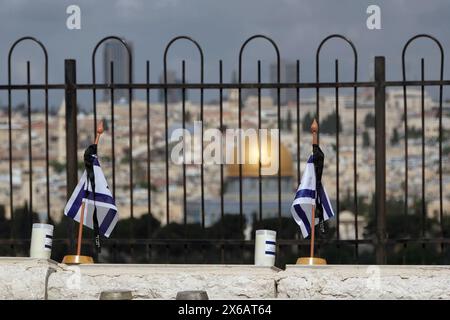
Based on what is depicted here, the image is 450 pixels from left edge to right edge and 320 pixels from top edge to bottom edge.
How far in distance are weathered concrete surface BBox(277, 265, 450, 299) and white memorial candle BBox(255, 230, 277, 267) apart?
54 cm

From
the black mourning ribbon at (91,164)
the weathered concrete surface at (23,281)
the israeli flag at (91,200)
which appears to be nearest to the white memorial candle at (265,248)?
the israeli flag at (91,200)

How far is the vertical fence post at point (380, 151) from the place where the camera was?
11.4 meters

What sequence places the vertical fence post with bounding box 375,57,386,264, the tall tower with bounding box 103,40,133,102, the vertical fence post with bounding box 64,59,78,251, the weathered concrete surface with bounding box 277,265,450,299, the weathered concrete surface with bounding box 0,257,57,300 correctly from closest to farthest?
the weathered concrete surface with bounding box 277,265,450,299 → the weathered concrete surface with bounding box 0,257,57,300 → the vertical fence post with bounding box 375,57,386,264 → the vertical fence post with bounding box 64,59,78,251 → the tall tower with bounding box 103,40,133,102

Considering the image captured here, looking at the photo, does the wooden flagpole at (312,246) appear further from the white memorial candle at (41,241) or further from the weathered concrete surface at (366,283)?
the white memorial candle at (41,241)

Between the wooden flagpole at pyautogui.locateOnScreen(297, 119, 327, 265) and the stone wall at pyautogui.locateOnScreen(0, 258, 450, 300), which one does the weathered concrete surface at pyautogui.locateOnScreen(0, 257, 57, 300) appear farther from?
the wooden flagpole at pyautogui.locateOnScreen(297, 119, 327, 265)

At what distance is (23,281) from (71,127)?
2.06 m

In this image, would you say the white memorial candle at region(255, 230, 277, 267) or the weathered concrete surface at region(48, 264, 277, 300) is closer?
the weathered concrete surface at region(48, 264, 277, 300)

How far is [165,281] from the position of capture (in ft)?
32.8

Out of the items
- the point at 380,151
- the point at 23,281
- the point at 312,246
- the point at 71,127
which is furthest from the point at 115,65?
the point at 23,281

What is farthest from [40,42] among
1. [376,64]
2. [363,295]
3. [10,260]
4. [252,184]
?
[252,184]

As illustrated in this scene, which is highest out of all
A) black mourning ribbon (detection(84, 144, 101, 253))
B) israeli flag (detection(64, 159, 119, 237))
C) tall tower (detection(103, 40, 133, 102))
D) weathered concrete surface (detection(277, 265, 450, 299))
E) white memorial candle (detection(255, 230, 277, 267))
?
tall tower (detection(103, 40, 133, 102))

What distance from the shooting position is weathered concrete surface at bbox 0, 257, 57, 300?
1000cm

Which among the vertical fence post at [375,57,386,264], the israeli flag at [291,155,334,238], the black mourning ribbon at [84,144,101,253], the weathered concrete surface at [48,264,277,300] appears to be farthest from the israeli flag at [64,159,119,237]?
the vertical fence post at [375,57,386,264]
